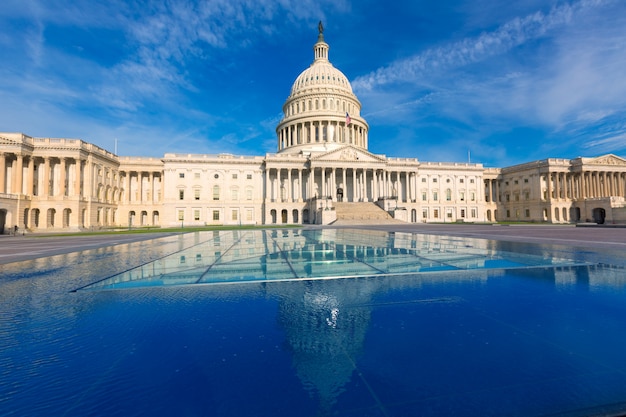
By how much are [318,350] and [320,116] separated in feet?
272

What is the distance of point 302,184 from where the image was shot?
242ft

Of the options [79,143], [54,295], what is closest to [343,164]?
[79,143]

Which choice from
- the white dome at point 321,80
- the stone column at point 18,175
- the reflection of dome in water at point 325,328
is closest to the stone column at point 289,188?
the white dome at point 321,80

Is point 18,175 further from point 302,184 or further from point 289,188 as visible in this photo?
point 302,184

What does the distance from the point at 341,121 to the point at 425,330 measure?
3274 inches

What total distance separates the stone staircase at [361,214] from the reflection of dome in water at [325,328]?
47141mm

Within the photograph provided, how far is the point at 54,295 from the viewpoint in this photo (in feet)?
20.2

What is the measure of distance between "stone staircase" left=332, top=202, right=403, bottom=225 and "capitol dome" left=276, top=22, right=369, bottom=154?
22.8 metres

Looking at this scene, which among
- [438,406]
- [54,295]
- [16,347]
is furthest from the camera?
[54,295]

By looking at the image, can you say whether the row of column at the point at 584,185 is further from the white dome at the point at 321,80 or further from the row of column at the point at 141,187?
the row of column at the point at 141,187

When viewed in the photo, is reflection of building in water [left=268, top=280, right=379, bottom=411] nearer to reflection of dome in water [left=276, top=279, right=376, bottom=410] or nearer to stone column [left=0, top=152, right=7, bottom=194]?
reflection of dome in water [left=276, top=279, right=376, bottom=410]

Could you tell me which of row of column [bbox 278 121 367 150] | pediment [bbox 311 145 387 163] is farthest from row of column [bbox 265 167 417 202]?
row of column [bbox 278 121 367 150]

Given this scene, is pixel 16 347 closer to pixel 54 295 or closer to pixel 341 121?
pixel 54 295

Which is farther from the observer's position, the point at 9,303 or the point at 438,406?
the point at 9,303
